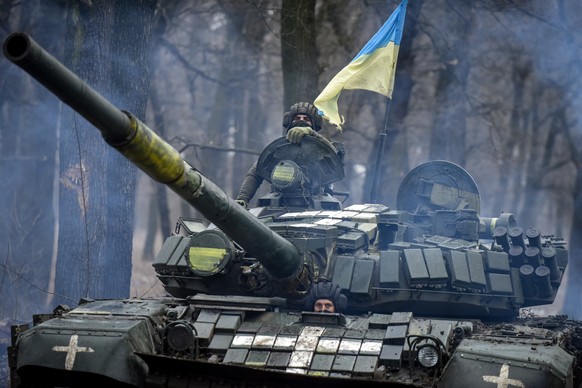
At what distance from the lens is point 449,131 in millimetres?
30625

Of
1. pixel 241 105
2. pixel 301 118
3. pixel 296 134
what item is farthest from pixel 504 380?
pixel 241 105

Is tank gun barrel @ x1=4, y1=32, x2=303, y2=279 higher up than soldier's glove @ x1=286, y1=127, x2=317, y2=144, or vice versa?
soldier's glove @ x1=286, y1=127, x2=317, y2=144

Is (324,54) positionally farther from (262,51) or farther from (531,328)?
(531,328)

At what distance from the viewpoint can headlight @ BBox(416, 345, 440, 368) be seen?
30.4 feet

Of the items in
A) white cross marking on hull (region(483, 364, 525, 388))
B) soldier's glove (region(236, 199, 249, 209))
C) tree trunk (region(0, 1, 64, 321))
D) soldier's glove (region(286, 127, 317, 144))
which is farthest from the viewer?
tree trunk (region(0, 1, 64, 321))

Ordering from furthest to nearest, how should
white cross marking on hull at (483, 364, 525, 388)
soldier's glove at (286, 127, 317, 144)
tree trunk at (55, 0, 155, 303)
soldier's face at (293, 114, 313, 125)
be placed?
tree trunk at (55, 0, 155, 303) < soldier's face at (293, 114, 313, 125) < soldier's glove at (286, 127, 317, 144) < white cross marking on hull at (483, 364, 525, 388)

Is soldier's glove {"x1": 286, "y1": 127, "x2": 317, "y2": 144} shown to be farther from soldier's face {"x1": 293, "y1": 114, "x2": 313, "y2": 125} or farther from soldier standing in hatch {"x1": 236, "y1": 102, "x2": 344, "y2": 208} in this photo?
soldier's face {"x1": 293, "y1": 114, "x2": 313, "y2": 125}

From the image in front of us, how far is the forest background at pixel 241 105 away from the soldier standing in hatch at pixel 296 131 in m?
2.55

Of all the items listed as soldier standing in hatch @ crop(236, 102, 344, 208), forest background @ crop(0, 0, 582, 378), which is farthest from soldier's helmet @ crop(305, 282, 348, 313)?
forest background @ crop(0, 0, 582, 378)

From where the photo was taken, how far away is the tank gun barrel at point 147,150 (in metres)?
7.51

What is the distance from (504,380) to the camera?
8.88 metres

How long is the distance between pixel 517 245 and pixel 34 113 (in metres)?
18.8

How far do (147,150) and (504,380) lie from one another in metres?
3.71

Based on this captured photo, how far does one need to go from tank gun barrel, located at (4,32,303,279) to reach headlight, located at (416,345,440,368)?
1.72 meters
